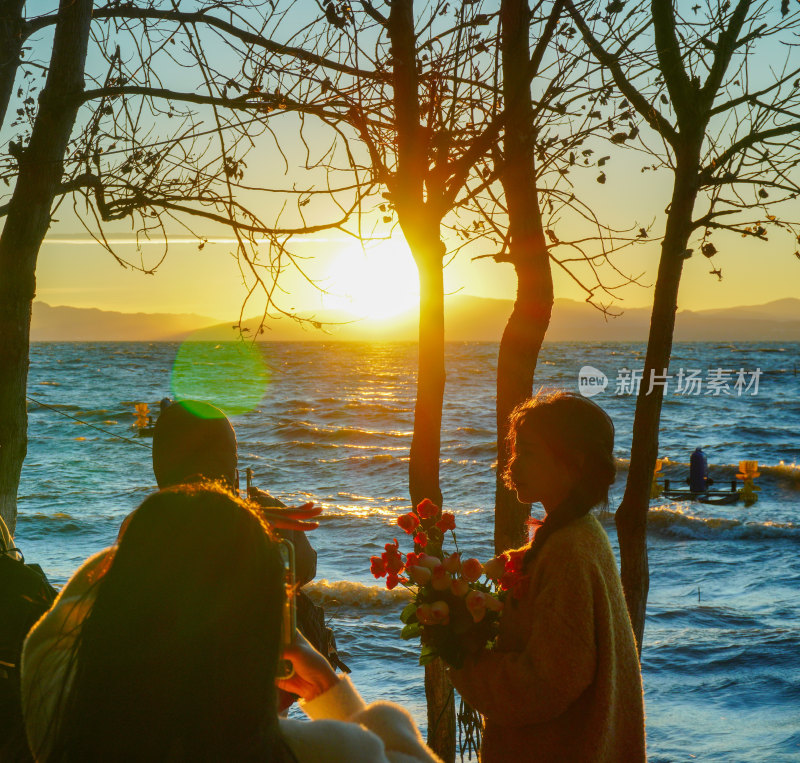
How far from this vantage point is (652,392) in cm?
399

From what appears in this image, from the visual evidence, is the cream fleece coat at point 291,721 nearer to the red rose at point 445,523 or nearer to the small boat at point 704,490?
the red rose at point 445,523

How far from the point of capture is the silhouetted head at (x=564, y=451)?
7.22 ft

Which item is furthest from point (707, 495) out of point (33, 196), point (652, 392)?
point (33, 196)

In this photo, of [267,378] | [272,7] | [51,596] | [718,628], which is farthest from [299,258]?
[267,378]

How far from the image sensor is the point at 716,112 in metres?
3.82

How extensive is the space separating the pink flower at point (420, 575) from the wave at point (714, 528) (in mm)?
13969

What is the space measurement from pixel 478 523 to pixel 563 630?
14450mm

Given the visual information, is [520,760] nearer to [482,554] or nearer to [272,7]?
[272,7]

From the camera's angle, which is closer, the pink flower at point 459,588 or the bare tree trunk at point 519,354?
the pink flower at point 459,588

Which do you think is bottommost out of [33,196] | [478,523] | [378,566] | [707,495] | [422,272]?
[478,523]

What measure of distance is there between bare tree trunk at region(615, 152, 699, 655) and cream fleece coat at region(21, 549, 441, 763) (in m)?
2.72

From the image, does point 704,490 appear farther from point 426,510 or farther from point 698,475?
point 426,510

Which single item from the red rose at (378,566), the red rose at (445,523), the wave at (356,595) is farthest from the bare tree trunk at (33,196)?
the wave at (356,595)

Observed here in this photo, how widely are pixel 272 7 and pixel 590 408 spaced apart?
245 centimetres
